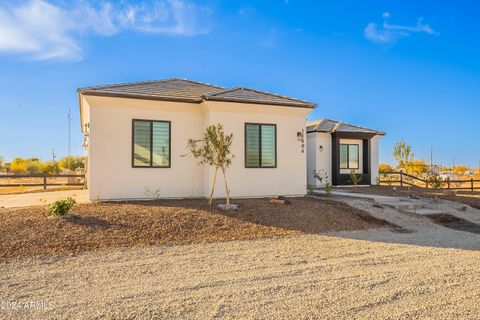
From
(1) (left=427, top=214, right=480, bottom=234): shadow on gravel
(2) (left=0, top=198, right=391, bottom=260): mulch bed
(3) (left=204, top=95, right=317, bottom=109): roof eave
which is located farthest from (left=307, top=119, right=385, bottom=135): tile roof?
(2) (left=0, top=198, right=391, bottom=260): mulch bed

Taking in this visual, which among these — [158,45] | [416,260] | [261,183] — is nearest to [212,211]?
[261,183]

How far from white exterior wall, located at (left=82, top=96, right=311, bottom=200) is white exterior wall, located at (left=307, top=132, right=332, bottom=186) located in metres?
6.94

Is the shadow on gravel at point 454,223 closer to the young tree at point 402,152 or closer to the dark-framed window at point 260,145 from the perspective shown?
the dark-framed window at point 260,145

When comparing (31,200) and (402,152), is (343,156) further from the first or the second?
(31,200)

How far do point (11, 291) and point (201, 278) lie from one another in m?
2.43

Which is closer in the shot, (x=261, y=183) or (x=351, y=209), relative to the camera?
(x=351, y=209)

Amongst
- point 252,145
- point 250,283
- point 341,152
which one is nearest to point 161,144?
point 252,145

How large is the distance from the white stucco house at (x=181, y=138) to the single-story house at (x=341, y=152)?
7075 mm

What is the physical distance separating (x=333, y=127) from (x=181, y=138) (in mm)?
11430

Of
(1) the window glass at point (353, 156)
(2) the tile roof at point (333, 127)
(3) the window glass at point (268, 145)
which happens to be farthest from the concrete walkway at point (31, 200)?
(1) the window glass at point (353, 156)

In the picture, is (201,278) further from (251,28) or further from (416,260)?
(251,28)

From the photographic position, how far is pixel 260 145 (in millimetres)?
12289

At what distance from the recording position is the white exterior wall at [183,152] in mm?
10703

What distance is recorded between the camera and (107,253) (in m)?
6.11
